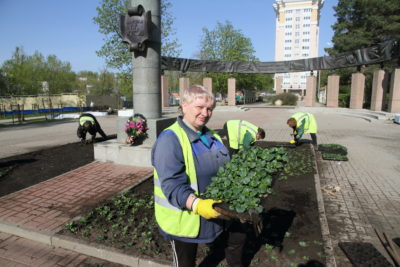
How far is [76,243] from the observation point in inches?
129

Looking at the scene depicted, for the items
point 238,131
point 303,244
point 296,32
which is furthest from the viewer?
point 296,32

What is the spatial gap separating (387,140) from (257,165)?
10982 millimetres

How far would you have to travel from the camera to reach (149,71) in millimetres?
6969

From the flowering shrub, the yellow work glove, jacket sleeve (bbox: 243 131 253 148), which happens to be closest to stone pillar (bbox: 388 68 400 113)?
jacket sleeve (bbox: 243 131 253 148)

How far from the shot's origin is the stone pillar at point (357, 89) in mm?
21422

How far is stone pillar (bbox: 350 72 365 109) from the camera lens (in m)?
21.4

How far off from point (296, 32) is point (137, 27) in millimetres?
115365

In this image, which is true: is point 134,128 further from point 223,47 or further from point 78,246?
point 223,47

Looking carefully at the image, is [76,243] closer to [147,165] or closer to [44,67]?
[147,165]

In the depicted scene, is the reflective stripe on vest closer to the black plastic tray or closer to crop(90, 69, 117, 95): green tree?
the black plastic tray

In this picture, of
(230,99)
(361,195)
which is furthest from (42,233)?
(230,99)

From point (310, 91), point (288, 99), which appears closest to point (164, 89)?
point (310, 91)

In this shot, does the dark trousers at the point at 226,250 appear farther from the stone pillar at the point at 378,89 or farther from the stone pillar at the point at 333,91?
the stone pillar at the point at 333,91

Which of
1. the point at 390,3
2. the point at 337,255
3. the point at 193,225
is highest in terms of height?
the point at 390,3
